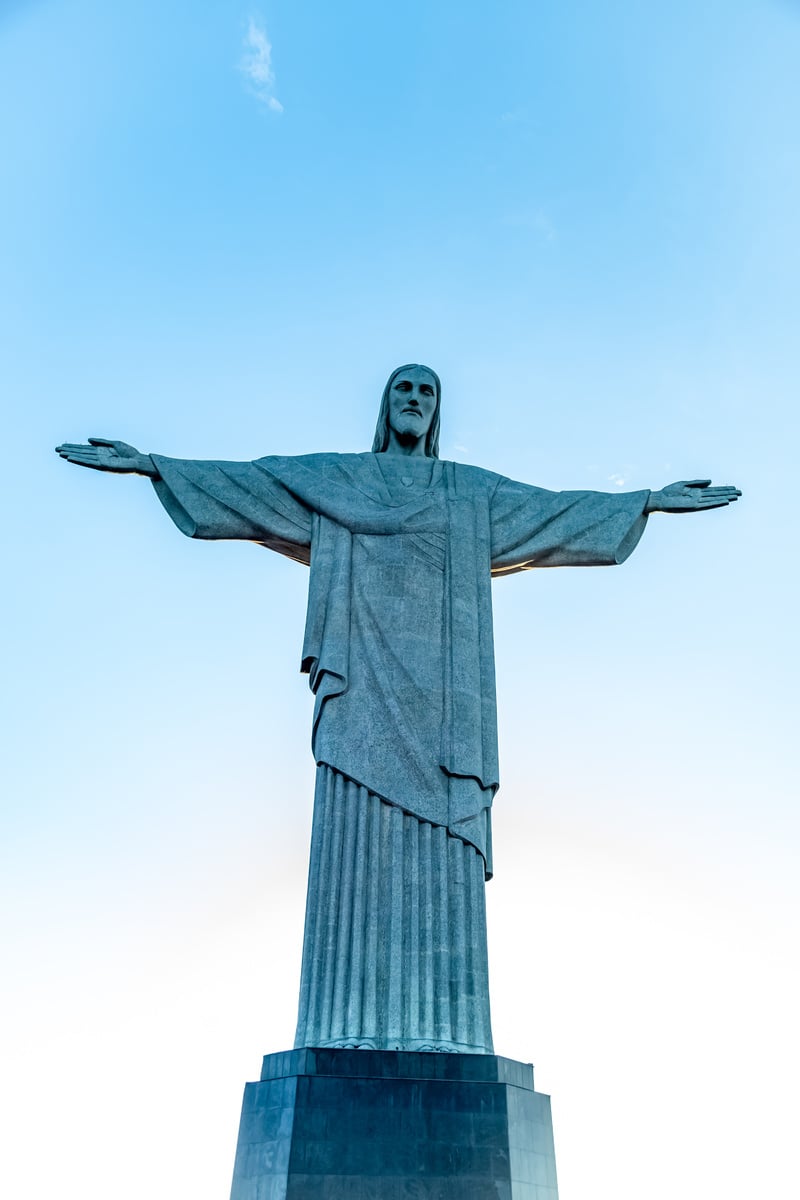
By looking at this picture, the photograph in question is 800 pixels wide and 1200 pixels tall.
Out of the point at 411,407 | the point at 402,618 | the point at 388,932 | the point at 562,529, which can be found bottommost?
the point at 388,932

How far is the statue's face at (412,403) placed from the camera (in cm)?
1169

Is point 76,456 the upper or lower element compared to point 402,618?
upper

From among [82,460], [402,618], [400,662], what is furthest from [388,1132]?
[82,460]

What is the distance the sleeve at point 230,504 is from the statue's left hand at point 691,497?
3.52 metres

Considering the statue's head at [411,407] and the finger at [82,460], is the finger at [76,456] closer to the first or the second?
the finger at [82,460]

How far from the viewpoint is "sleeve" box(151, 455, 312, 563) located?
1117cm

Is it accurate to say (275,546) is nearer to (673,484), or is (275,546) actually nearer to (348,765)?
(348,765)

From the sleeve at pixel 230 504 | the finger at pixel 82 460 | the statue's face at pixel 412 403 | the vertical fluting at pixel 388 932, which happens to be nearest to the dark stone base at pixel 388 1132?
the vertical fluting at pixel 388 932

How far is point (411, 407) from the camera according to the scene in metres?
11.8

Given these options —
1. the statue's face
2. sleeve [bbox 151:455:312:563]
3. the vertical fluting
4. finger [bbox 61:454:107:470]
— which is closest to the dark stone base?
the vertical fluting

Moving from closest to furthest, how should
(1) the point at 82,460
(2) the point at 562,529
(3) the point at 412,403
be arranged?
1. (1) the point at 82,460
2. (2) the point at 562,529
3. (3) the point at 412,403

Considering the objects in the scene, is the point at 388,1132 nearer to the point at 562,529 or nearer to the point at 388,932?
the point at 388,932

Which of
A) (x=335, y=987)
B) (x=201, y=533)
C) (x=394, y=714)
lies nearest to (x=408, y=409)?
(x=201, y=533)

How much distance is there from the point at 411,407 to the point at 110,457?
119 inches
